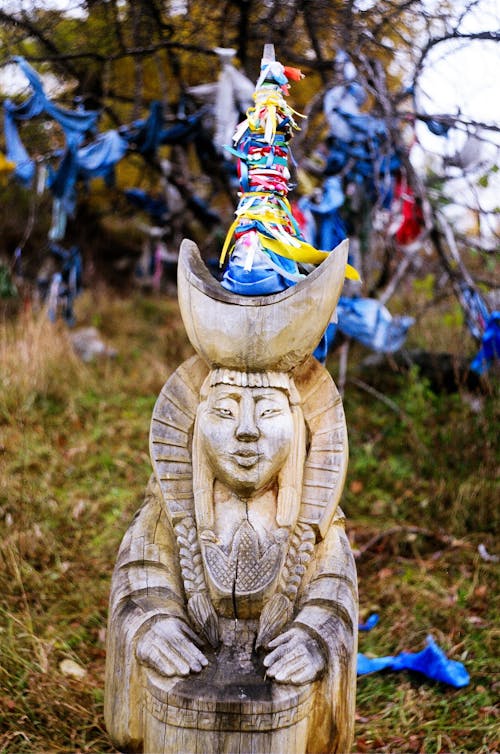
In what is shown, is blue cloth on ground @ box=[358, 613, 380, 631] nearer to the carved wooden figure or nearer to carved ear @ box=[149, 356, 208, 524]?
the carved wooden figure

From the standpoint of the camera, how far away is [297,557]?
231 cm

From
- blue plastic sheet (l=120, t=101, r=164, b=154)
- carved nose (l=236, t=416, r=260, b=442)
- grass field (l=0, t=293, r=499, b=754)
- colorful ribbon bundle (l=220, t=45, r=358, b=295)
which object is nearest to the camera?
carved nose (l=236, t=416, r=260, b=442)

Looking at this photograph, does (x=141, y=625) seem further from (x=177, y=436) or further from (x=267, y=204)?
(x=267, y=204)

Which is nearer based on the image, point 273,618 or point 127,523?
point 273,618

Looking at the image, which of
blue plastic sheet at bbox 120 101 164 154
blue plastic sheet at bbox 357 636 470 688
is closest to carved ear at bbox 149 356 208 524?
blue plastic sheet at bbox 357 636 470 688

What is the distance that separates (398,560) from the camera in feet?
14.2

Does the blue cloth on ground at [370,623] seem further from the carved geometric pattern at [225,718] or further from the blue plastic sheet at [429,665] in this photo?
the carved geometric pattern at [225,718]

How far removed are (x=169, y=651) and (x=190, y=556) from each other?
1.07 feet

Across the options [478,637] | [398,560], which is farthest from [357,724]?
[398,560]

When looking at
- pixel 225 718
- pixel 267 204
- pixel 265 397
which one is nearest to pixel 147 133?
pixel 267 204

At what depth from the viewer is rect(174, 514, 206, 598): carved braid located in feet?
7.54

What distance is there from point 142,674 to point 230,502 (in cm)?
59

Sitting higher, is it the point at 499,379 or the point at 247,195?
the point at 247,195

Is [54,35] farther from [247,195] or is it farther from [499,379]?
[499,379]
